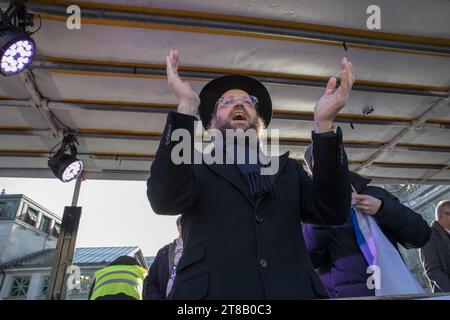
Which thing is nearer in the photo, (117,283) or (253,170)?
→ (253,170)

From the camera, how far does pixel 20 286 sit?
2784 centimetres

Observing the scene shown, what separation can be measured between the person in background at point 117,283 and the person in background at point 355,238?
1.40 m

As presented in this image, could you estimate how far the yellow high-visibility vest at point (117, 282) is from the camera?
8.10 ft

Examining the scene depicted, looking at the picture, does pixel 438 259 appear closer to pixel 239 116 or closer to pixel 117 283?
pixel 239 116

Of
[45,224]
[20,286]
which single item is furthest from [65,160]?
[45,224]

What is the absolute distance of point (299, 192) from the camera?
60.1 inches

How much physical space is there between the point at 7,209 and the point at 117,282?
34.0 meters

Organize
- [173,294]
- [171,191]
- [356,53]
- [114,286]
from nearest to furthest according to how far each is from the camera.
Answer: [173,294] → [171,191] → [114,286] → [356,53]

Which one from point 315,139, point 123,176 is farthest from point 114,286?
point 123,176

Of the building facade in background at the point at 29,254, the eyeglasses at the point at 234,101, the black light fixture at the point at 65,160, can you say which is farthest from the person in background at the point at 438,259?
the building facade in background at the point at 29,254

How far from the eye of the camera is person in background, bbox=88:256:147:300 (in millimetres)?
2455

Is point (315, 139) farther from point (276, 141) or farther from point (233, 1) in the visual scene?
point (276, 141)

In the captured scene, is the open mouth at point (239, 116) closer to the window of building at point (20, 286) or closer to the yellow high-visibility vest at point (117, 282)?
the yellow high-visibility vest at point (117, 282)
